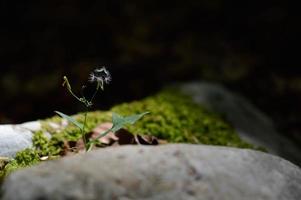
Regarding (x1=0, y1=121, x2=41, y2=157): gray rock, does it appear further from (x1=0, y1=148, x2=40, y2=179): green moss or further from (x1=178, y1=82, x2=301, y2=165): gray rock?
(x1=178, y1=82, x2=301, y2=165): gray rock

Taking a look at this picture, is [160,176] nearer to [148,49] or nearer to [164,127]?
[164,127]

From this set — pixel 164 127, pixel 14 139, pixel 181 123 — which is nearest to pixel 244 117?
pixel 181 123

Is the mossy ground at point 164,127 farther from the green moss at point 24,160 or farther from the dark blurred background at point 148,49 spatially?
the dark blurred background at point 148,49

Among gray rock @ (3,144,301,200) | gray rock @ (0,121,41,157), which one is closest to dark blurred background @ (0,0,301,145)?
gray rock @ (0,121,41,157)

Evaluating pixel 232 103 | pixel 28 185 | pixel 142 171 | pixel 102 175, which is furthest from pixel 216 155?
pixel 232 103

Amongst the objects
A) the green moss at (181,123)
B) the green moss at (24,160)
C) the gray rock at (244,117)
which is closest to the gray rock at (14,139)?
the green moss at (24,160)

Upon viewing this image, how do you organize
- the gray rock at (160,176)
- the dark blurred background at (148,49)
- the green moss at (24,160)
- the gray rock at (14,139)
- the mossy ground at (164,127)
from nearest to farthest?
the gray rock at (160,176) → the green moss at (24,160) → the gray rock at (14,139) → the mossy ground at (164,127) → the dark blurred background at (148,49)
